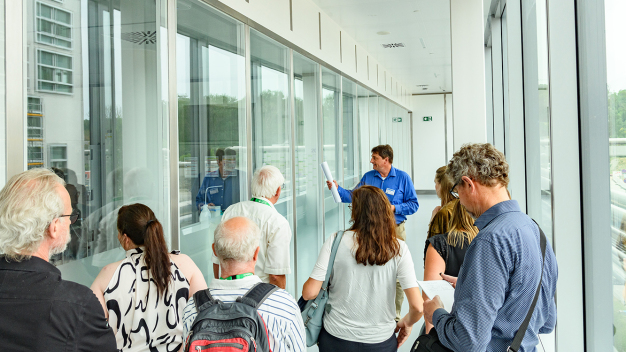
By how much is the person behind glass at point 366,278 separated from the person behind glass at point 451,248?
0.16m

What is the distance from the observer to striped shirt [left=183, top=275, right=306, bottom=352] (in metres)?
1.62

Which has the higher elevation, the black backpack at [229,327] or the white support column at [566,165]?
the white support column at [566,165]

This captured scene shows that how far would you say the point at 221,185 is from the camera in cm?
373

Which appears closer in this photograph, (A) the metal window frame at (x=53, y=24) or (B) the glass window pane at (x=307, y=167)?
(A) the metal window frame at (x=53, y=24)

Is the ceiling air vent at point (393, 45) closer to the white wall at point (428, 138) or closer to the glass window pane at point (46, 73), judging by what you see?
the glass window pane at point (46, 73)

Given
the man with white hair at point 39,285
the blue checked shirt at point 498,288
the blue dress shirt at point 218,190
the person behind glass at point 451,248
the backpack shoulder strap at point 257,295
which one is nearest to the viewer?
the man with white hair at point 39,285

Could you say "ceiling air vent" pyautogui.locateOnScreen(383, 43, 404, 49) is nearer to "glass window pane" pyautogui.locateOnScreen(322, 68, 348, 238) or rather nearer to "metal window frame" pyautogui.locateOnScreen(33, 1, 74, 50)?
"glass window pane" pyautogui.locateOnScreen(322, 68, 348, 238)

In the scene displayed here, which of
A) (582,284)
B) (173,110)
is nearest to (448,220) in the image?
(582,284)

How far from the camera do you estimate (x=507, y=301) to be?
1.52 meters

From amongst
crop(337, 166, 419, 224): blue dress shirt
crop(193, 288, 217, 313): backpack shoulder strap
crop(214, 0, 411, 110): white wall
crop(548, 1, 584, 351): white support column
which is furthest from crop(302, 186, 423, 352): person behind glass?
crop(337, 166, 419, 224): blue dress shirt

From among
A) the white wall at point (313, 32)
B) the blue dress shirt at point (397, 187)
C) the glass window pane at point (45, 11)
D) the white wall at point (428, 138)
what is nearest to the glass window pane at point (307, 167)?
the white wall at point (313, 32)

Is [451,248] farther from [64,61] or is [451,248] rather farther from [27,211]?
[64,61]

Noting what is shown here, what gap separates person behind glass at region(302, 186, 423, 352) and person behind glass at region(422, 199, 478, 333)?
160 millimetres

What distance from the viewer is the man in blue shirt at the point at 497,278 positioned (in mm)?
1476
